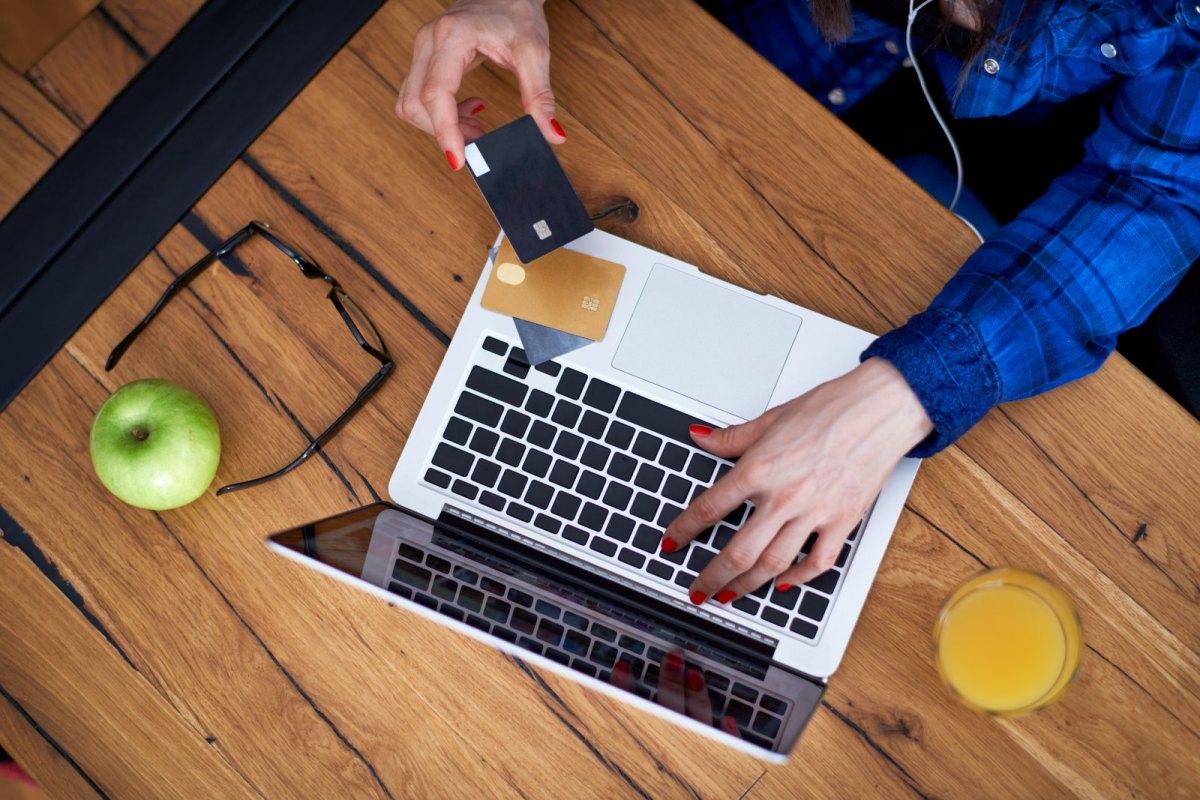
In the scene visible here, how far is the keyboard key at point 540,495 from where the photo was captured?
0.89 metres

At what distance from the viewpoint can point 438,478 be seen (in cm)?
90

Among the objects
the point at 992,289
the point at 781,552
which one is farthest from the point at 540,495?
the point at 992,289

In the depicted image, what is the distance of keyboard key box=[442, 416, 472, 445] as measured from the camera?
0.90m

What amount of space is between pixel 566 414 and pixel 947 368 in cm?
37

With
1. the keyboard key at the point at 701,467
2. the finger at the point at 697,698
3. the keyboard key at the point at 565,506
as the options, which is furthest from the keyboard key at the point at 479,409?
the finger at the point at 697,698

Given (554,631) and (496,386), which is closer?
(554,631)

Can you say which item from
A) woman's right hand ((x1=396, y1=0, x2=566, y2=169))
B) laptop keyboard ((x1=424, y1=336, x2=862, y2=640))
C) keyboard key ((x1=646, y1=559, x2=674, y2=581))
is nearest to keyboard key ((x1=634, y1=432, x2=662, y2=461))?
laptop keyboard ((x1=424, y1=336, x2=862, y2=640))

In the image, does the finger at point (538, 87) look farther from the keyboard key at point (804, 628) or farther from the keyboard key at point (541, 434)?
the keyboard key at point (804, 628)

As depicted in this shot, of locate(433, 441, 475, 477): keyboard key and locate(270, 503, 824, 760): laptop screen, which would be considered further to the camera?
locate(433, 441, 475, 477): keyboard key

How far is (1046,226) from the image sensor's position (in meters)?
0.86

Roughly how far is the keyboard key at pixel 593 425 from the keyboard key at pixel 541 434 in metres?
0.03

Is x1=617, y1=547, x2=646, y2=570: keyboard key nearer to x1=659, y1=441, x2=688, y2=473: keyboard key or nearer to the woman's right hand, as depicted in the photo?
x1=659, y1=441, x2=688, y2=473: keyboard key

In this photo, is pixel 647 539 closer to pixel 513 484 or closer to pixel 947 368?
pixel 513 484

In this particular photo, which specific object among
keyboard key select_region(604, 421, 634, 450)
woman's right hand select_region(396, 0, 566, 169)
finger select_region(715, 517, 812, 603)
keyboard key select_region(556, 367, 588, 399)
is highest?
woman's right hand select_region(396, 0, 566, 169)
